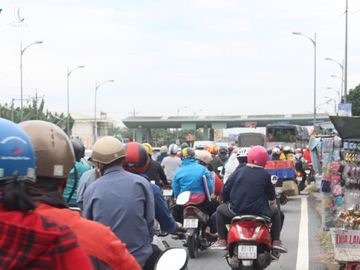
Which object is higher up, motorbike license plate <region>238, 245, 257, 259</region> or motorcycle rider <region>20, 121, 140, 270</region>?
motorcycle rider <region>20, 121, 140, 270</region>

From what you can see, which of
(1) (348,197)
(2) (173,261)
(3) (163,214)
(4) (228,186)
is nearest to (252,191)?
(4) (228,186)

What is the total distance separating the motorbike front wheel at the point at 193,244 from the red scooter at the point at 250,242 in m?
2.06

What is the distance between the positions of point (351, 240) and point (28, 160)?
22.4 feet

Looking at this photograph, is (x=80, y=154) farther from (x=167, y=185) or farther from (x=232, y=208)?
(x=167, y=185)

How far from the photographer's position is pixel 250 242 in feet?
27.8

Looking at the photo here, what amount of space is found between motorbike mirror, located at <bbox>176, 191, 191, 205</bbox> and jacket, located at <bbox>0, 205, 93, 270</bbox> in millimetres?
7838

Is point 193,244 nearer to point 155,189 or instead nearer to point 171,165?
point 155,189

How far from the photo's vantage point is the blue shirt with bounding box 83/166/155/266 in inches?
186

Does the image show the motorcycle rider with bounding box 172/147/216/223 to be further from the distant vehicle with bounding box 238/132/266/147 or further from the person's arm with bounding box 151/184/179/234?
the distant vehicle with bounding box 238/132/266/147

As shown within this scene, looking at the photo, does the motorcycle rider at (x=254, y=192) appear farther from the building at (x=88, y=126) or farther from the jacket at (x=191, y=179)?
the building at (x=88, y=126)

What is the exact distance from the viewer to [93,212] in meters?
4.77

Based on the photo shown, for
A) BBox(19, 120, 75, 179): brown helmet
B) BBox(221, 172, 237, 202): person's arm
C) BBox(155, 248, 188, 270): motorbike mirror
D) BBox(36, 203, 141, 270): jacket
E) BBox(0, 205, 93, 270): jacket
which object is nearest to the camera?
BBox(0, 205, 93, 270): jacket

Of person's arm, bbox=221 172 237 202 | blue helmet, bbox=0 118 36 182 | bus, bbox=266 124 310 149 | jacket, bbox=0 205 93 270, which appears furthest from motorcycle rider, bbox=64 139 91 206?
bus, bbox=266 124 310 149

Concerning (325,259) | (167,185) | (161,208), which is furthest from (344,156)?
(161,208)
